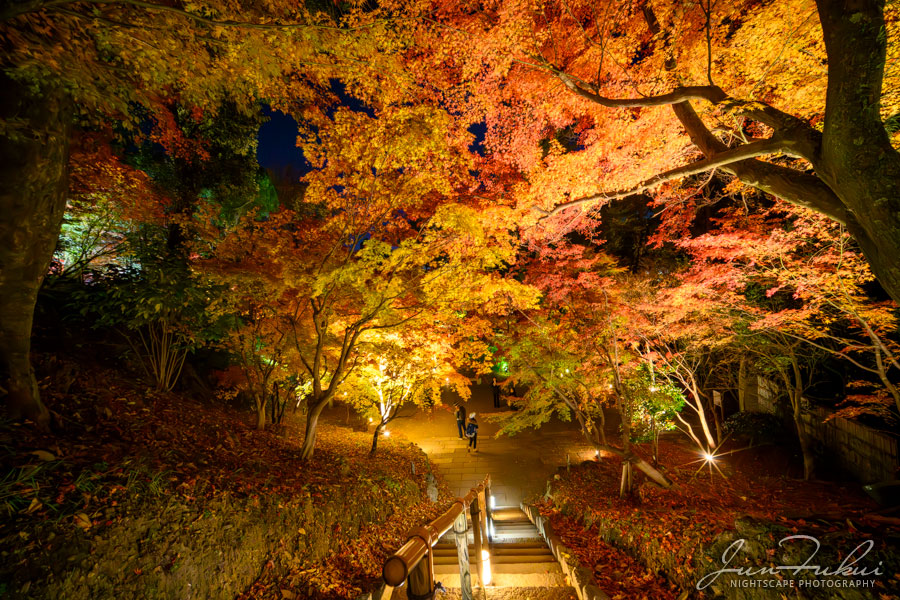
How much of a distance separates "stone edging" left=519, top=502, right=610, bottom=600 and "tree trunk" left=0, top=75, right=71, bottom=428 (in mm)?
7778

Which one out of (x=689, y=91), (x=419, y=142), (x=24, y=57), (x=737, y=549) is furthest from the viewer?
(x=419, y=142)

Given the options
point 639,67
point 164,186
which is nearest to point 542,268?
point 639,67

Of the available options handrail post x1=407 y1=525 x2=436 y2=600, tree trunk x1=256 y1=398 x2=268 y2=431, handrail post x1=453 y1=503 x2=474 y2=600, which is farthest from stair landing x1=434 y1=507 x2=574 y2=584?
tree trunk x1=256 y1=398 x2=268 y2=431

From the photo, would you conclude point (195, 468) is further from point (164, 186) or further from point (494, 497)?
point (164, 186)

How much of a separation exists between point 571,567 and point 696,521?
2.21m

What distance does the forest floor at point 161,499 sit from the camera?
3027 mm

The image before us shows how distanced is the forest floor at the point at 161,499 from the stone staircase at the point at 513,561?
1171mm

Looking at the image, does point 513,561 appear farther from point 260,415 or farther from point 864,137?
point 864,137

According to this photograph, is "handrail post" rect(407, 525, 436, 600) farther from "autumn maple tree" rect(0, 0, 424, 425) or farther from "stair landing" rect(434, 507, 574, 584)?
"autumn maple tree" rect(0, 0, 424, 425)

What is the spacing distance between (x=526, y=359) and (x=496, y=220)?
4480 mm

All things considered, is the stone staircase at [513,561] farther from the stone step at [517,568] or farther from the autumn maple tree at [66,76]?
the autumn maple tree at [66,76]

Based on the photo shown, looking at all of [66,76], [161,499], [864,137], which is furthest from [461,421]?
[66,76]

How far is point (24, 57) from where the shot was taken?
3389 mm

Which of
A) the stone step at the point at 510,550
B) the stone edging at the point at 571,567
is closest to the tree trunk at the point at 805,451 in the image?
the stone edging at the point at 571,567
